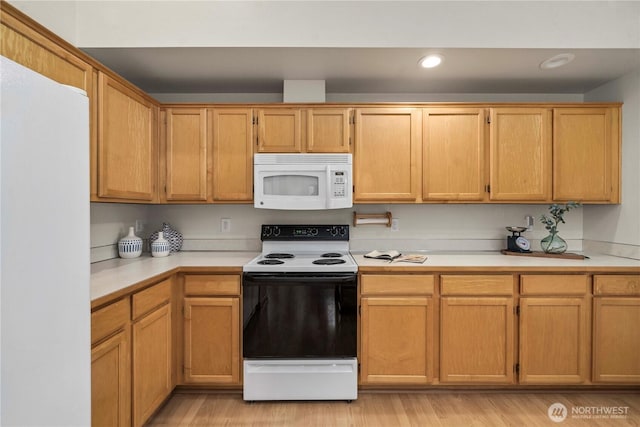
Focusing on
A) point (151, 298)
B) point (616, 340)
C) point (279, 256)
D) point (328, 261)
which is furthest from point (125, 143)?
point (616, 340)

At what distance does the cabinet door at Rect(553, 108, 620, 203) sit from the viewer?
2539 mm

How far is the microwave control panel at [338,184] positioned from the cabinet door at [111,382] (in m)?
1.58

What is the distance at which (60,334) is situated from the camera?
0.83 meters

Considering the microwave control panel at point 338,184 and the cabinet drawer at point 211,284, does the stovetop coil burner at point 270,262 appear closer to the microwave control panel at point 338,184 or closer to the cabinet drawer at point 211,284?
the cabinet drawer at point 211,284

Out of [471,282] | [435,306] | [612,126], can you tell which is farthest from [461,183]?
[612,126]

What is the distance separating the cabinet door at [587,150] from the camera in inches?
100.0

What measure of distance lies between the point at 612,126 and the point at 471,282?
1689 mm

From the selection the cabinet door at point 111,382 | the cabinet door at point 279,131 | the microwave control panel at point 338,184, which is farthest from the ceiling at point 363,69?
the cabinet door at point 111,382

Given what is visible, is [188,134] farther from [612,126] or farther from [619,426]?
[619,426]

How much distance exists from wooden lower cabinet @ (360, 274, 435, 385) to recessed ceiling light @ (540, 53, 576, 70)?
5.66 feet

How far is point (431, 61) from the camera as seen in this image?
230 cm

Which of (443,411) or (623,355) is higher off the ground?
(623,355)

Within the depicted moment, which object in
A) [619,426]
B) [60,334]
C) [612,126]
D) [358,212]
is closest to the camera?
[60,334]

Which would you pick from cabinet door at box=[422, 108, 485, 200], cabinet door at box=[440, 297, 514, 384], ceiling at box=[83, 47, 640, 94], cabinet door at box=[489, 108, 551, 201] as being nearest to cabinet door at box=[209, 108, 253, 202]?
ceiling at box=[83, 47, 640, 94]
